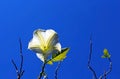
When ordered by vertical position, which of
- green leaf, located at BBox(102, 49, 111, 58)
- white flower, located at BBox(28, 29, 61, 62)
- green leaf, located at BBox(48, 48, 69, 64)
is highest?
green leaf, located at BBox(102, 49, 111, 58)

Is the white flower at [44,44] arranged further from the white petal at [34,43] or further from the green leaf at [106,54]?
the green leaf at [106,54]

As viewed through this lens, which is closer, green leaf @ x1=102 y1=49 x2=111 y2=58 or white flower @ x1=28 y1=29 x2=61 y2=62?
white flower @ x1=28 y1=29 x2=61 y2=62

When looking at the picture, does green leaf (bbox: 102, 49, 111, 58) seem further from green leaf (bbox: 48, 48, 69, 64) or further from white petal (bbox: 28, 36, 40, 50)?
white petal (bbox: 28, 36, 40, 50)

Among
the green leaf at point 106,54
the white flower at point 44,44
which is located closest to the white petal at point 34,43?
the white flower at point 44,44

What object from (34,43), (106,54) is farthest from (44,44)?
(106,54)

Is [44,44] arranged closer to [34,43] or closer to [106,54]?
[34,43]

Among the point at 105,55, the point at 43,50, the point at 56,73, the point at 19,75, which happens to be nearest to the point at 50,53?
the point at 43,50

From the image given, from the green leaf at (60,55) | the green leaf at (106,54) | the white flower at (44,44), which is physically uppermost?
the green leaf at (106,54)

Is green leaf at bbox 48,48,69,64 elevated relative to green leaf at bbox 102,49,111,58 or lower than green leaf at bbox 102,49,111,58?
lower

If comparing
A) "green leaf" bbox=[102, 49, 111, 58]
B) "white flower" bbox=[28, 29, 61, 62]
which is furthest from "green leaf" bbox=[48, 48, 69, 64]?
"green leaf" bbox=[102, 49, 111, 58]
